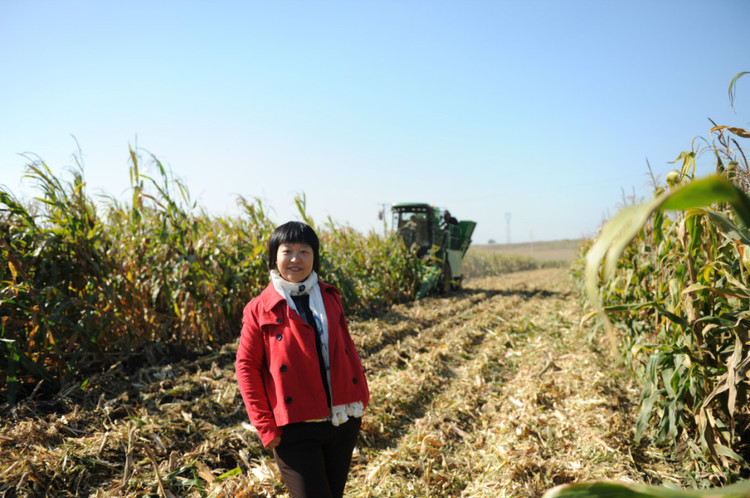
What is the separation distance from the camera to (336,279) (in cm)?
770

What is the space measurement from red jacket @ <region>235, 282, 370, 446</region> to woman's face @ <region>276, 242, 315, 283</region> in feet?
0.38

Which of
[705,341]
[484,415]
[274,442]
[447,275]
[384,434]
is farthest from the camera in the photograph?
[447,275]

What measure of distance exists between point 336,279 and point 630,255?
448 cm

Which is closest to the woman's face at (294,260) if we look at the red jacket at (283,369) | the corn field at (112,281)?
the red jacket at (283,369)

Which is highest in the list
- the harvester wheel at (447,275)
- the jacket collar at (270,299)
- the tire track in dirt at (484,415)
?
the jacket collar at (270,299)

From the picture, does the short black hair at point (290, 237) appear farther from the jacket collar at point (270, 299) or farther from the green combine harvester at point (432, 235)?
the green combine harvester at point (432, 235)

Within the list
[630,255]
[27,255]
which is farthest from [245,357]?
[630,255]

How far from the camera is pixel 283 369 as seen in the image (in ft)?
6.42

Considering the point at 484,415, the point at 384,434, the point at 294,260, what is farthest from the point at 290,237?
the point at 484,415

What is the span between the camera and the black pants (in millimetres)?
1886

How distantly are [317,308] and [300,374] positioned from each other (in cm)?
32

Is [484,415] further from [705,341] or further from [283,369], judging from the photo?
[283,369]

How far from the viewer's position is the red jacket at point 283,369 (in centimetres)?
192

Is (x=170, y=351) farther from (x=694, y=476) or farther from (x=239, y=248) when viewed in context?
(x=694, y=476)
